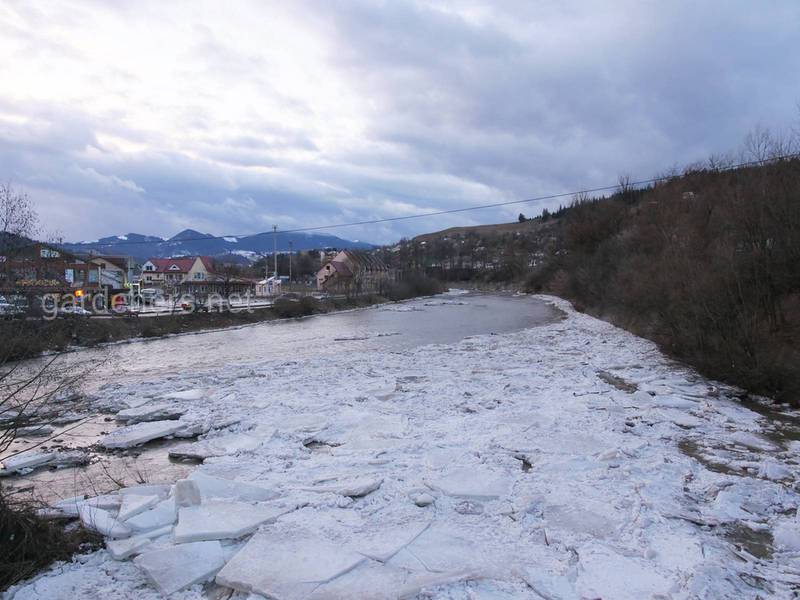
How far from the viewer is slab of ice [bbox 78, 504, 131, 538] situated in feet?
16.1

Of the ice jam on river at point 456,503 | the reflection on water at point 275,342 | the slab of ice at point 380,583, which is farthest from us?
the reflection on water at point 275,342

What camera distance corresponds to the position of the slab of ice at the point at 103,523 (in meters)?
4.89

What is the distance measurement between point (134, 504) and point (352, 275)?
72.6m

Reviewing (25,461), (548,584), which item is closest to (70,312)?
(25,461)

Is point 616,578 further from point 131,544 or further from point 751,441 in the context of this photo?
point 751,441

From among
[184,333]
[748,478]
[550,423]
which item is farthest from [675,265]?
[184,333]

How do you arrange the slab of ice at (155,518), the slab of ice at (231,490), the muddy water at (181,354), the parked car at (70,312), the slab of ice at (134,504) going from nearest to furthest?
the slab of ice at (155,518)
the slab of ice at (134,504)
the slab of ice at (231,490)
the muddy water at (181,354)
the parked car at (70,312)

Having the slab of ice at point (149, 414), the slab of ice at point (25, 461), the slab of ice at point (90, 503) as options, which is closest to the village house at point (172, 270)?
the slab of ice at point (149, 414)

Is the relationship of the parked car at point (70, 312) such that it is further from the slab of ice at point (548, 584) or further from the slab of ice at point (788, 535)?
the slab of ice at point (788, 535)

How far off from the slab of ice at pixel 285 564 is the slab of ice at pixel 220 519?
26 cm

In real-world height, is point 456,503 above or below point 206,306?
below

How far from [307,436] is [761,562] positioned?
627cm

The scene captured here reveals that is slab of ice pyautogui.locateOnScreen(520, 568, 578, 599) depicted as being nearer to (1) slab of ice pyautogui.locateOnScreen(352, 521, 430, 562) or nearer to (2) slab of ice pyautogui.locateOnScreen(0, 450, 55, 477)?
(1) slab of ice pyautogui.locateOnScreen(352, 521, 430, 562)

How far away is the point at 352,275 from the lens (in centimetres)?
7775
